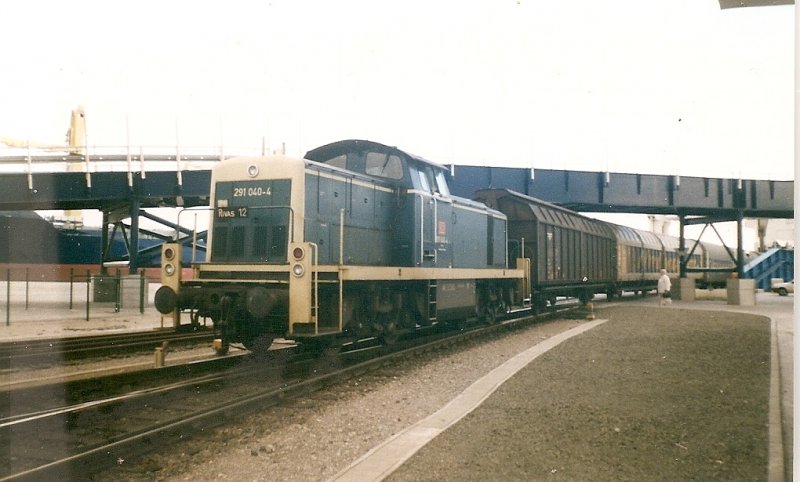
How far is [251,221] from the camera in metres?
8.24

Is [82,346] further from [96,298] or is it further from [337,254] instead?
[96,298]

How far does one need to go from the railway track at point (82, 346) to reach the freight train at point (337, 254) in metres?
1.15

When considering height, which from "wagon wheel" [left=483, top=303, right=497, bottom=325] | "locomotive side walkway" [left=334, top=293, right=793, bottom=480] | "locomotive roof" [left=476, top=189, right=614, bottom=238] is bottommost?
"locomotive side walkway" [left=334, top=293, right=793, bottom=480]

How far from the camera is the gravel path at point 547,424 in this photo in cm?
423

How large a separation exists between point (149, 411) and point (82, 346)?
541 centimetres

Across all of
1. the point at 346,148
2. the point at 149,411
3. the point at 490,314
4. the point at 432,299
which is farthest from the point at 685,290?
the point at 149,411

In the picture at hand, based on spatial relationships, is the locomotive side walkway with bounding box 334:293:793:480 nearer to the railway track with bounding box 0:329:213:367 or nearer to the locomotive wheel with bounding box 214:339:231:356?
the locomotive wheel with bounding box 214:339:231:356

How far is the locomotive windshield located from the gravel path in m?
2.31

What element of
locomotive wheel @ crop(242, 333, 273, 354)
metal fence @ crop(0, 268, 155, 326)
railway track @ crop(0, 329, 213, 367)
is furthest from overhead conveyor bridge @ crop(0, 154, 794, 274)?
locomotive wheel @ crop(242, 333, 273, 354)

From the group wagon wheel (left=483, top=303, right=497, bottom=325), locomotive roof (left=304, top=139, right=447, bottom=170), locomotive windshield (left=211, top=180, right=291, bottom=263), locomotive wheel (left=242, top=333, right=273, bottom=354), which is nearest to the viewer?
locomotive windshield (left=211, top=180, right=291, bottom=263)

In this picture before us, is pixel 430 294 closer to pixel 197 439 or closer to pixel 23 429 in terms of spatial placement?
pixel 197 439

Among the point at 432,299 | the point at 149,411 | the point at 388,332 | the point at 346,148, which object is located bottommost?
the point at 149,411

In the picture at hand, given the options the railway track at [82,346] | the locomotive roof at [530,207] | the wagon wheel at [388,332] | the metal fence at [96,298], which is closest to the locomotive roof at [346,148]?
the wagon wheel at [388,332]

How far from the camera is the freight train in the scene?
7445 mm
